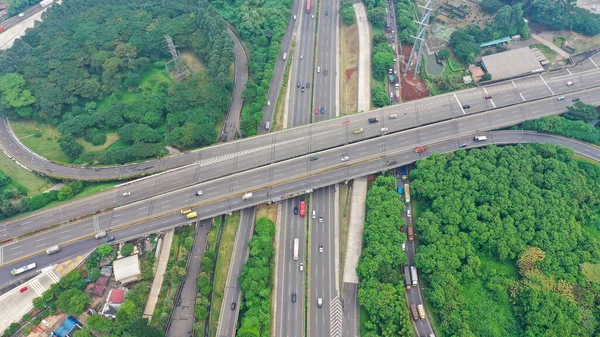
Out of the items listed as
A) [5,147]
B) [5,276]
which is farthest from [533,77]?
[5,147]

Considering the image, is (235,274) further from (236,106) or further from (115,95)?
(115,95)

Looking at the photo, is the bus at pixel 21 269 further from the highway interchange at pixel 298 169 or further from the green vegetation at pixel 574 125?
the green vegetation at pixel 574 125

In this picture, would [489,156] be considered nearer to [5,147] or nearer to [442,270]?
[442,270]

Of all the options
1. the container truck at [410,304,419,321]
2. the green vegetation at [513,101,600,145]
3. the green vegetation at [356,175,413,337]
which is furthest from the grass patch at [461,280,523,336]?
the green vegetation at [513,101,600,145]

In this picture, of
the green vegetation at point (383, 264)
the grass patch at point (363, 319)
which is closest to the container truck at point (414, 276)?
the green vegetation at point (383, 264)

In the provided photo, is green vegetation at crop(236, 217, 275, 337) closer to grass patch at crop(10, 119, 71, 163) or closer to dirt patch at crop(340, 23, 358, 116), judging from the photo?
dirt patch at crop(340, 23, 358, 116)
